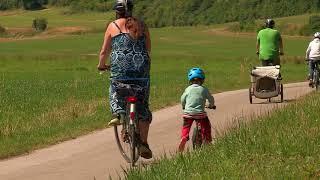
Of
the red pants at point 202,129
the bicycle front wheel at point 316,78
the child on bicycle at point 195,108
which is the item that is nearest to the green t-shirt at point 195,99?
the child on bicycle at point 195,108

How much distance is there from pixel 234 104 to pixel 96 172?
372 inches

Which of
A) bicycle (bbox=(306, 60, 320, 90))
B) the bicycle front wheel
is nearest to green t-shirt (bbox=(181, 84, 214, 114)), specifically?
bicycle (bbox=(306, 60, 320, 90))

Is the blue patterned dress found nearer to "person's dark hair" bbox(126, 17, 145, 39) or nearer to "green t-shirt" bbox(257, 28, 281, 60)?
"person's dark hair" bbox(126, 17, 145, 39)

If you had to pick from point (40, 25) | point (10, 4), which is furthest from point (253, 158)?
point (10, 4)

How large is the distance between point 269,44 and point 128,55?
966cm

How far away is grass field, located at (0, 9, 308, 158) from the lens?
15.0 metres

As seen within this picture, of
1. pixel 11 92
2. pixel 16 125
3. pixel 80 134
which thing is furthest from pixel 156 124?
pixel 11 92

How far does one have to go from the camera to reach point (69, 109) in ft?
63.9

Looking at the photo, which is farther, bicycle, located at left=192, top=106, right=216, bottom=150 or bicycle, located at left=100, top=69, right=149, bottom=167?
bicycle, located at left=192, top=106, right=216, bottom=150

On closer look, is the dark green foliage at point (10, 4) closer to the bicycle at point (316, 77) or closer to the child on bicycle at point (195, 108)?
the bicycle at point (316, 77)

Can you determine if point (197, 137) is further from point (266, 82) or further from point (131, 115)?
point (266, 82)

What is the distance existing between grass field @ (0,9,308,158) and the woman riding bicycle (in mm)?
2587

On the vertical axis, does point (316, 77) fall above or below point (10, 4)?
above

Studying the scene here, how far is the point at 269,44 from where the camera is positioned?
63.0 feet
